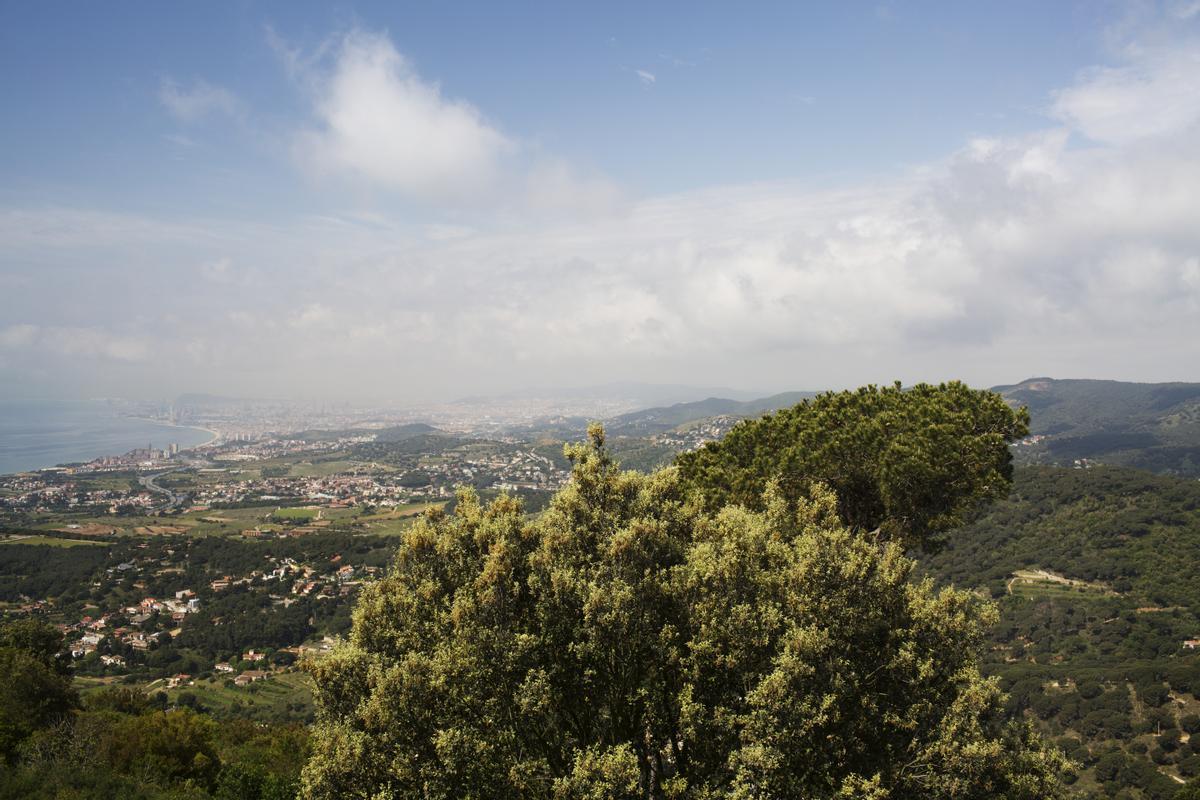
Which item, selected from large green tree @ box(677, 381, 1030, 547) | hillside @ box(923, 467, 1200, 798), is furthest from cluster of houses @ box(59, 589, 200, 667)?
hillside @ box(923, 467, 1200, 798)

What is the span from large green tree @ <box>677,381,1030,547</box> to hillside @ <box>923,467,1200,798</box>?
43.9 meters

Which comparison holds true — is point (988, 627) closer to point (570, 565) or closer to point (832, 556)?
point (832, 556)

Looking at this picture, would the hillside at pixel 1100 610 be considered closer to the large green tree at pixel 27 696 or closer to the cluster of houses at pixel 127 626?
the large green tree at pixel 27 696

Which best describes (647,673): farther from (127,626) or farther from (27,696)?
(127,626)

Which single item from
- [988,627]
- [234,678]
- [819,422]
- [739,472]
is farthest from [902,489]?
[234,678]

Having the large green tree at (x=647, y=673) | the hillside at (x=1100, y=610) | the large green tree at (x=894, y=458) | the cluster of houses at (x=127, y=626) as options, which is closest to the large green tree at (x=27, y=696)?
the large green tree at (x=647, y=673)

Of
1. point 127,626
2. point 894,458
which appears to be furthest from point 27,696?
point 127,626

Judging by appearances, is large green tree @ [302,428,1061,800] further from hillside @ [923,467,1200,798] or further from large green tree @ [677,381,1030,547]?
hillside @ [923,467,1200,798]

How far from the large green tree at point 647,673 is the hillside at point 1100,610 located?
171 feet

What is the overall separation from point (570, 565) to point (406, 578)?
3454 millimetres

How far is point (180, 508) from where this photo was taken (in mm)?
152125

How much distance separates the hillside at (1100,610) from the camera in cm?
5909

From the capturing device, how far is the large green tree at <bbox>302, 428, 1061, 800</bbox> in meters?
9.83

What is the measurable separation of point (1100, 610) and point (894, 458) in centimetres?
9073
